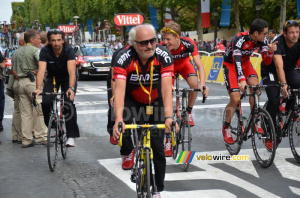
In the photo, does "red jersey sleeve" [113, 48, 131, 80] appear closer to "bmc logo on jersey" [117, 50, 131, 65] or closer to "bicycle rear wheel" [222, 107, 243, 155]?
→ "bmc logo on jersey" [117, 50, 131, 65]

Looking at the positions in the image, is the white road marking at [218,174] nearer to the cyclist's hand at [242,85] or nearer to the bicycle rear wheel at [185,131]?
the bicycle rear wheel at [185,131]

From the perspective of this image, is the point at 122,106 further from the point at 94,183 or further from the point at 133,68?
the point at 94,183

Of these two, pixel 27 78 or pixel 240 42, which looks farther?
pixel 27 78

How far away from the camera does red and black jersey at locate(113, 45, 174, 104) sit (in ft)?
17.1

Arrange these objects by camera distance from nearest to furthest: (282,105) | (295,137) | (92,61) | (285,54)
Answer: (295,137), (285,54), (282,105), (92,61)

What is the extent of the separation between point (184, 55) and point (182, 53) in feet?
0.23

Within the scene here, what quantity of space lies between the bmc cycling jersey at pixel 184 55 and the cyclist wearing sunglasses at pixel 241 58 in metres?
0.54

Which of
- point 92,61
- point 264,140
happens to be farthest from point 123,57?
point 92,61

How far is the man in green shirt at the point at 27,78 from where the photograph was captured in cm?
948

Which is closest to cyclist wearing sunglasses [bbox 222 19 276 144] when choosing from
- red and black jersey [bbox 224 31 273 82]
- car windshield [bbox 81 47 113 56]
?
red and black jersey [bbox 224 31 273 82]

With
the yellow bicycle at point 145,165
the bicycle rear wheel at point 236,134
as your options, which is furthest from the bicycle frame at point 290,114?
the yellow bicycle at point 145,165

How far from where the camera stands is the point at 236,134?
7973 millimetres

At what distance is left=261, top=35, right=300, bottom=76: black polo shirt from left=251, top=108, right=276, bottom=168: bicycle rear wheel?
1.10 meters

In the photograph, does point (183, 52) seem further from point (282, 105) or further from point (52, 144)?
point (52, 144)
